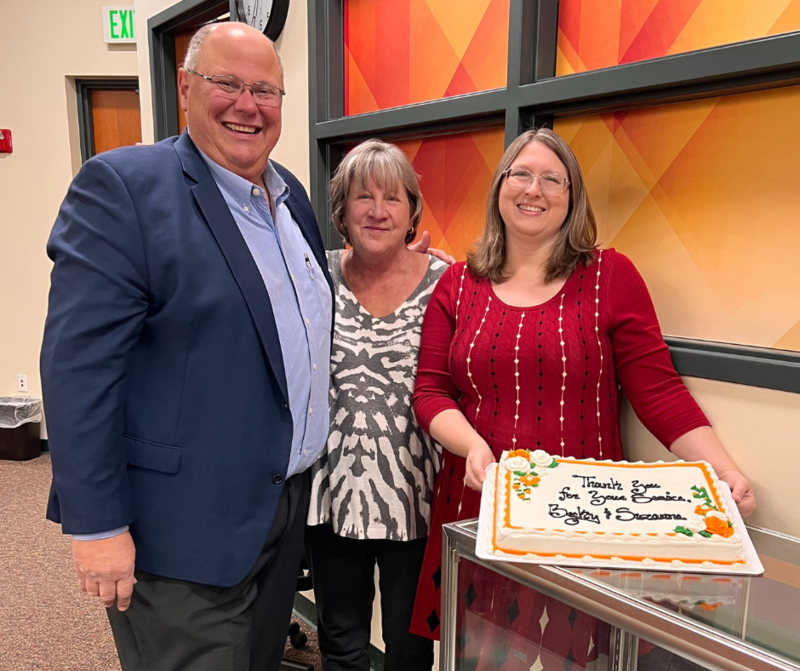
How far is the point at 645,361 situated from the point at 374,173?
2.49 ft

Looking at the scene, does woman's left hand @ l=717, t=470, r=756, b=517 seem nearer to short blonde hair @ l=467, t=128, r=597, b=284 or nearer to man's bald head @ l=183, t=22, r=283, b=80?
short blonde hair @ l=467, t=128, r=597, b=284

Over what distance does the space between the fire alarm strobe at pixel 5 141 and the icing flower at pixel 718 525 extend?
4729 millimetres

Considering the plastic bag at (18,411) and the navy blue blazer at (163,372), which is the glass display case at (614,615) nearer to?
the navy blue blazer at (163,372)

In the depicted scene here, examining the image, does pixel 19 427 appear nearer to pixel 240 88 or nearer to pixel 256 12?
pixel 256 12

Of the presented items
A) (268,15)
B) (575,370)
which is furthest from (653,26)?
(268,15)

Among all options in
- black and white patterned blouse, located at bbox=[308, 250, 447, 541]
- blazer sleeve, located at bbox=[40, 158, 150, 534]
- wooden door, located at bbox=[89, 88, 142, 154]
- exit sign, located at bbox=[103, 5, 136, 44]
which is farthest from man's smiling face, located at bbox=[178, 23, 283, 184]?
wooden door, located at bbox=[89, 88, 142, 154]

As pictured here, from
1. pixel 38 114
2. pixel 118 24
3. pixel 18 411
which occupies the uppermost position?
pixel 118 24

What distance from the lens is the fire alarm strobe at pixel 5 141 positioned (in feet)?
14.1

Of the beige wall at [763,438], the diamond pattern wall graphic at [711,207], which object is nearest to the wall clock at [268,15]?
the diamond pattern wall graphic at [711,207]

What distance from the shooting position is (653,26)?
1.50 metres

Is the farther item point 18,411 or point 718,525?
point 18,411

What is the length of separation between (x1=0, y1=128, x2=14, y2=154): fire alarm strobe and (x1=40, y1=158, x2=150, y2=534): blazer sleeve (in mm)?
3889

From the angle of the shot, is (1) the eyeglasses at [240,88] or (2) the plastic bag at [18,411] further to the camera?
(2) the plastic bag at [18,411]

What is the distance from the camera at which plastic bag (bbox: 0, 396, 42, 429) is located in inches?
171
